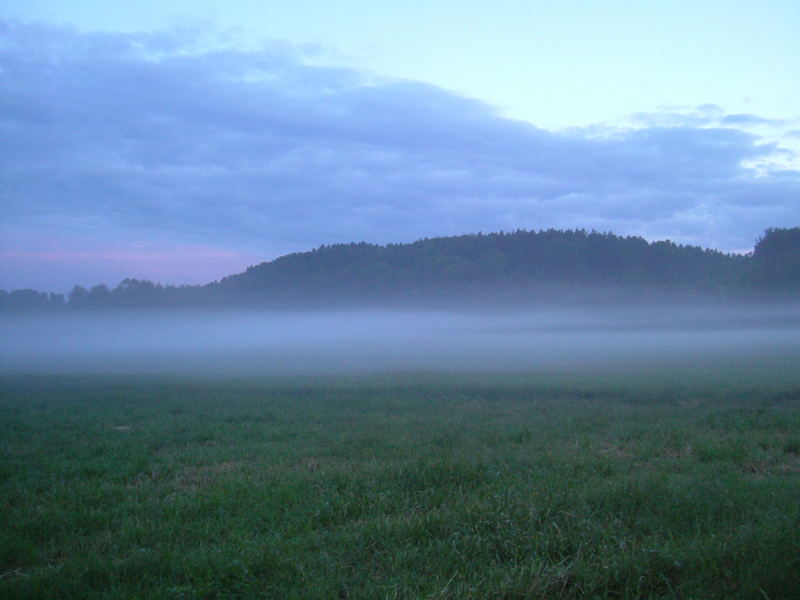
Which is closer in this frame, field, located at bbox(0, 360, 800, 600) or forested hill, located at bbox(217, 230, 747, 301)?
field, located at bbox(0, 360, 800, 600)

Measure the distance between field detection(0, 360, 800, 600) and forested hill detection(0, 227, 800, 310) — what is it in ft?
394

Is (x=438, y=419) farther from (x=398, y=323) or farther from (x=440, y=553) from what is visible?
(x=398, y=323)

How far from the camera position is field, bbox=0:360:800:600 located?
5.78 meters

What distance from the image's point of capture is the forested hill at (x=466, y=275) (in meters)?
137

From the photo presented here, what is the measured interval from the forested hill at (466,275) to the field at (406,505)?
120035 millimetres

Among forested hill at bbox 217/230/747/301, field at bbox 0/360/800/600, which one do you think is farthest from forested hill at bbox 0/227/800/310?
field at bbox 0/360/800/600

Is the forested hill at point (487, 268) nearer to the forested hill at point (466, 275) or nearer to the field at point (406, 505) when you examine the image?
the forested hill at point (466, 275)

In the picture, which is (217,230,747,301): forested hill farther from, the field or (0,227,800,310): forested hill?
the field

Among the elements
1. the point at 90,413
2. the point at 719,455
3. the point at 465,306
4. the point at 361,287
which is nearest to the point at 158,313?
the point at 361,287

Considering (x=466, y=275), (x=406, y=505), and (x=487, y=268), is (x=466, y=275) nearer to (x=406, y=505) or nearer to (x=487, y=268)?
(x=487, y=268)

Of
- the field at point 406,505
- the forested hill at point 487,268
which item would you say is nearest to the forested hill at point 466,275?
the forested hill at point 487,268

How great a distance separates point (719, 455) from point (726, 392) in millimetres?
11160

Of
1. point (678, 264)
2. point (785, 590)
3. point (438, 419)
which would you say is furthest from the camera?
point (678, 264)

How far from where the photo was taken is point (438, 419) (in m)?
16.3
